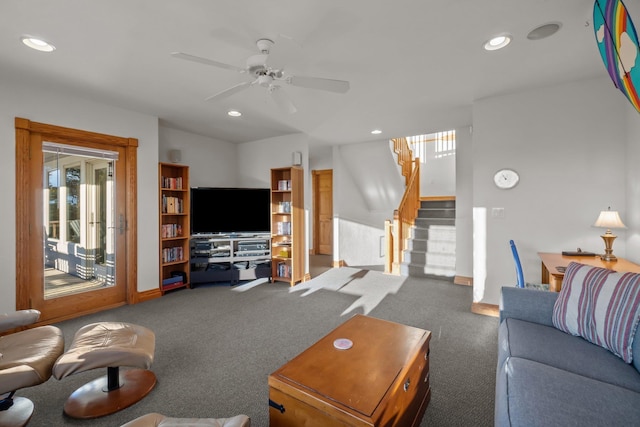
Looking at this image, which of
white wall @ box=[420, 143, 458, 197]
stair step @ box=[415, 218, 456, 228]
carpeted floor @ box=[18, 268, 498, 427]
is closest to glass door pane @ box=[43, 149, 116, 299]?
carpeted floor @ box=[18, 268, 498, 427]

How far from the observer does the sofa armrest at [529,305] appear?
78.7 inches

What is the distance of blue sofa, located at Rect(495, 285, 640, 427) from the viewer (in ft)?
3.69

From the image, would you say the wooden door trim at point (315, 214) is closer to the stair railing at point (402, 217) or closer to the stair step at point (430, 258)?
the stair railing at point (402, 217)

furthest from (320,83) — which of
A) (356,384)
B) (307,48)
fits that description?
(356,384)

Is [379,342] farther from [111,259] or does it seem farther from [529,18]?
[111,259]

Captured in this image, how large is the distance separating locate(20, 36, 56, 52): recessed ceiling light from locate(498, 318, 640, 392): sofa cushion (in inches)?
152

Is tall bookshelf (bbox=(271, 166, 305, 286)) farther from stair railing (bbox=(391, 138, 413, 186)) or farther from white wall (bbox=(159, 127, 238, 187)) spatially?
stair railing (bbox=(391, 138, 413, 186))

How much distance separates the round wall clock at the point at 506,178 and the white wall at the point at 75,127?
14.4 ft

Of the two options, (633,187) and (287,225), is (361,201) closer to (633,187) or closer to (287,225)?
(287,225)

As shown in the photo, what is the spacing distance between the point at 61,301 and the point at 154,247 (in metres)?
1.14

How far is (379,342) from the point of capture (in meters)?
1.77

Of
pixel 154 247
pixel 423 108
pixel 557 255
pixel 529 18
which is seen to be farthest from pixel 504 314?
pixel 154 247

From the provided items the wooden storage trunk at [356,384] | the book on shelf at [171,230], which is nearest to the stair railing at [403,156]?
the book on shelf at [171,230]

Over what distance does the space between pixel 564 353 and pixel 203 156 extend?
535cm
